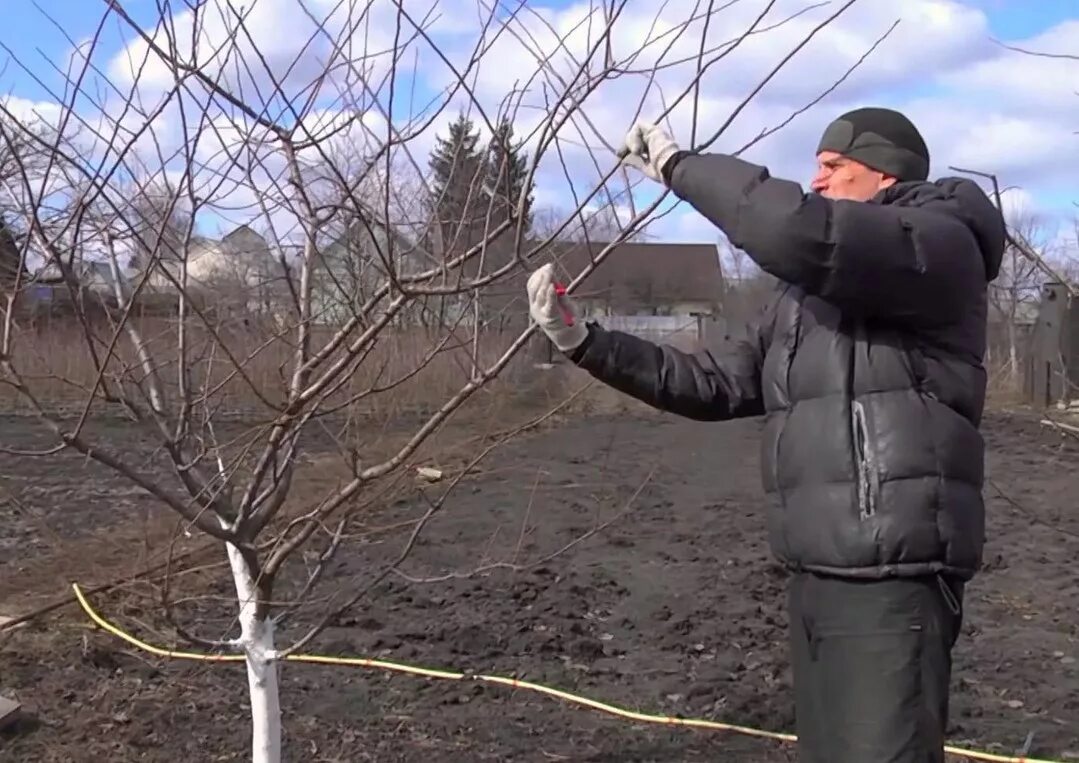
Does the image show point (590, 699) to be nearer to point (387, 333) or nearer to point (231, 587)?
point (387, 333)

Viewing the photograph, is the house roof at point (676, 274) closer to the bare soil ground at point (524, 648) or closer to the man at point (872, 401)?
the bare soil ground at point (524, 648)

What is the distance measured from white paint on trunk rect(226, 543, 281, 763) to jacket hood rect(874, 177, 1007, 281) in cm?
170

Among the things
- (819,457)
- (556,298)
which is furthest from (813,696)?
(556,298)

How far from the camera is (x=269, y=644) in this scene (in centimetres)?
293

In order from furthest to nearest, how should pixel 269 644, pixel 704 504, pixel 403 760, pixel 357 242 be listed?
pixel 704 504 → pixel 403 760 → pixel 269 644 → pixel 357 242

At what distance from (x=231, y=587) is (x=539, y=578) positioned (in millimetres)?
1677

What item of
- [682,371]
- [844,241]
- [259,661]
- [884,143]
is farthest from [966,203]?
[259,661]

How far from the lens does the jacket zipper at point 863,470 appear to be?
2168 millimetres

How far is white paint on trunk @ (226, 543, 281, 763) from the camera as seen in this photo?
2.89 m

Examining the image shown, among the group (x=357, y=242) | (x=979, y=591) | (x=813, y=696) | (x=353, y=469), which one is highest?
(x=357, y=242)

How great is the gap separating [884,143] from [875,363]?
0.44 m

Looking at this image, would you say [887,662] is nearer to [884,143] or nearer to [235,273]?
[884,143]

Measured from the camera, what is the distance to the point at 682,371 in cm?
262

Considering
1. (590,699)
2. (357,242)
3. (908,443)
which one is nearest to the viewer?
(908,443)
